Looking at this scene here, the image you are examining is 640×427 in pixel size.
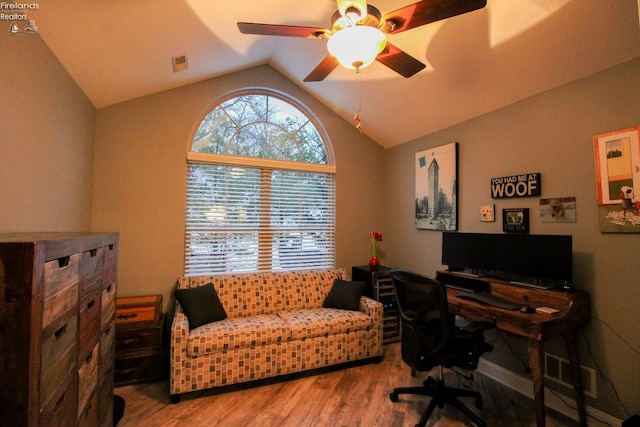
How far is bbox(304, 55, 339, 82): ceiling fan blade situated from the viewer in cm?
200

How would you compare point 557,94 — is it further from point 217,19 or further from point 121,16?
point 121,16

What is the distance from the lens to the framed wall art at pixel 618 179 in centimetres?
187

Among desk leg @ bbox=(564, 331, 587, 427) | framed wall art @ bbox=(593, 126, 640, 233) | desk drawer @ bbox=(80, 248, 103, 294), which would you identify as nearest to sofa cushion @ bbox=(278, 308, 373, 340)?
desk leg @ bbox=(564, 331, 587, 427)

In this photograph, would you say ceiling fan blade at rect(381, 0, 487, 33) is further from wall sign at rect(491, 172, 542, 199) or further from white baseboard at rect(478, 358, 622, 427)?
white baseboard at rect(478, 358, 622, 427)

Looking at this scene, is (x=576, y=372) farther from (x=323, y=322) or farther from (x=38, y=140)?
(x=38, y=140)

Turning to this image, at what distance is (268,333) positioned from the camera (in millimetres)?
2592

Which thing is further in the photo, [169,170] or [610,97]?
[169,170]

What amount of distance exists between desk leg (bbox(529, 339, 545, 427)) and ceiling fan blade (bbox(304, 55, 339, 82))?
223 cm

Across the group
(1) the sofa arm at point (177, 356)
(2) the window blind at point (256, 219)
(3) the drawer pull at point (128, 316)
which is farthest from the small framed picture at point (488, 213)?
(3) the drawer pull at point (128, 316)

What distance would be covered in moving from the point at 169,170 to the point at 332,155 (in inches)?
78.4

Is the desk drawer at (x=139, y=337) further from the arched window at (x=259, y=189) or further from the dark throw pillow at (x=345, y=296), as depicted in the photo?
the dark throw pillow at (x=345, y=296)

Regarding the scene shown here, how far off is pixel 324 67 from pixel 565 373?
290 cm

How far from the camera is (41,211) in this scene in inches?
74.1

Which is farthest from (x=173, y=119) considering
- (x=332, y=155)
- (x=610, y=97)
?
(x=610, y=97)
